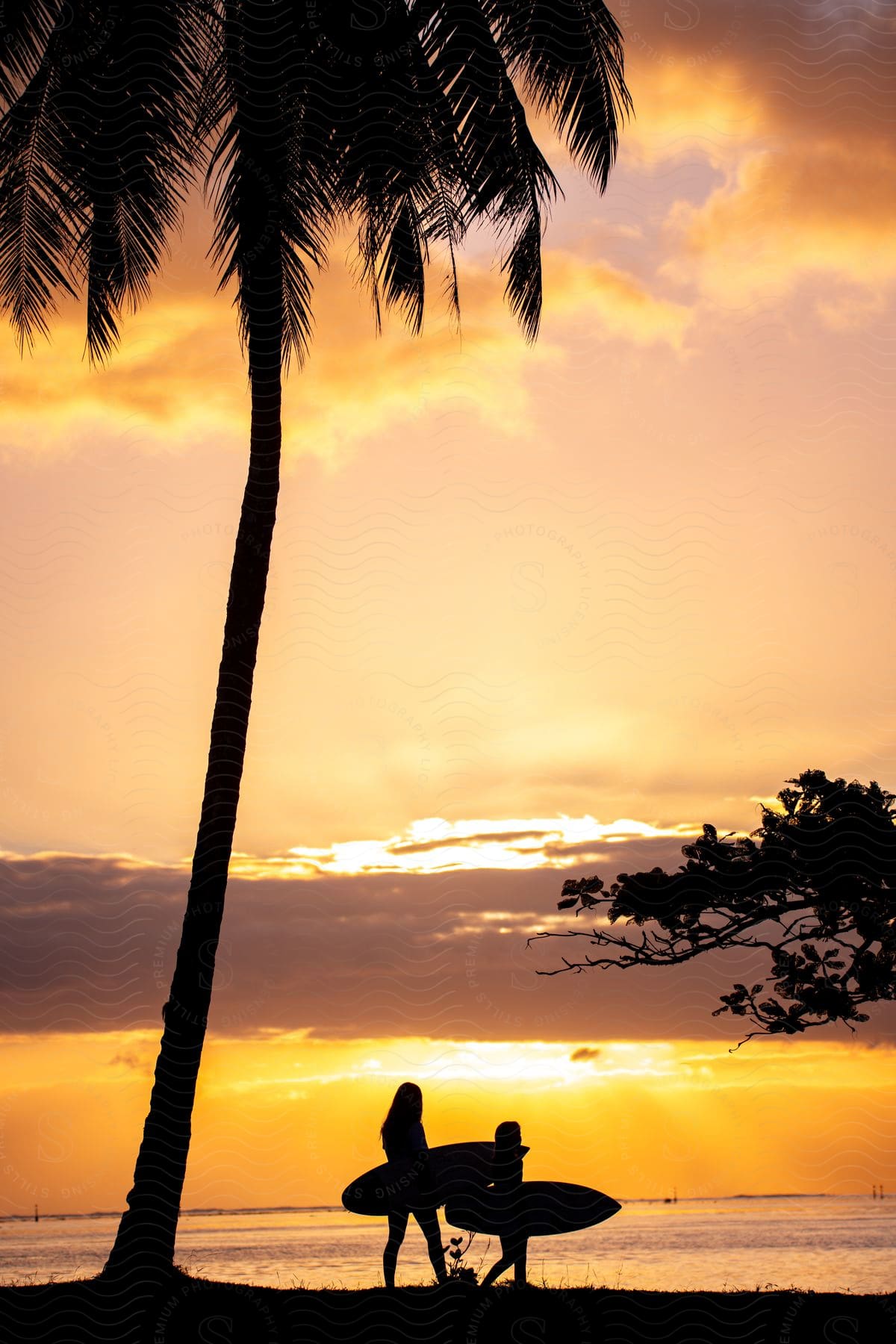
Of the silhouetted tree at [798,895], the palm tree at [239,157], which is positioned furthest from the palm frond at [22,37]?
the silhouetted tree at [798,895]

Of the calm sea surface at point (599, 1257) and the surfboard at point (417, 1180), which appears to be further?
the calm sea surface at point (599, 1257)

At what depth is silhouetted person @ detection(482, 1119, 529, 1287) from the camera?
10.2m

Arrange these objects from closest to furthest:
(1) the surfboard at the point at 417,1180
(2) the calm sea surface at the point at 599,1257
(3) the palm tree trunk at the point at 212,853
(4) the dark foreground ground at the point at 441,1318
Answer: (4) the dark foreground ground at the point at 441,1318 < (3) the palm tree trunk at the point at 212,853 < (1) the surfboard at the point at 417,1180 < (2) the calm sea surface at the point at 599,1257

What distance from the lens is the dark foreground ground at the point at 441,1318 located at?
30.3ft

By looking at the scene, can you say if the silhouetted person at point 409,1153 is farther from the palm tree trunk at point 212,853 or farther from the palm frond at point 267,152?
the palm frond at point 267,152

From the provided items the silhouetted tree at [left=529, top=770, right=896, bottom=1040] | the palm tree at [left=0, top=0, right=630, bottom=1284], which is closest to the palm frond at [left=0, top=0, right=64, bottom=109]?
the palm tree at [left=0, top=0, right=630, bottom=1284]

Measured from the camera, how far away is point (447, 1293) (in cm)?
966

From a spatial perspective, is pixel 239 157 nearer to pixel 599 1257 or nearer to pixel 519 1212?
pixel 519 1212

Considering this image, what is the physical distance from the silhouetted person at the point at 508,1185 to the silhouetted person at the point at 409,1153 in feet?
1.73

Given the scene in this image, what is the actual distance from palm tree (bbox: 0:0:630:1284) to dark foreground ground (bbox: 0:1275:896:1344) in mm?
518

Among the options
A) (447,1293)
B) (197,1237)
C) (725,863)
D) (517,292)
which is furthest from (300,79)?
(197,1237)

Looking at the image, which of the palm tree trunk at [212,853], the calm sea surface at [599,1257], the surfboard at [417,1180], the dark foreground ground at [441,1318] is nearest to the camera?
the dark foreground ground at [441,1318]

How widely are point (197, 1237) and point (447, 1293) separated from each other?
206 ft

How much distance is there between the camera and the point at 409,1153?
33.8ft
